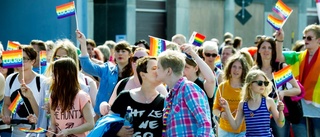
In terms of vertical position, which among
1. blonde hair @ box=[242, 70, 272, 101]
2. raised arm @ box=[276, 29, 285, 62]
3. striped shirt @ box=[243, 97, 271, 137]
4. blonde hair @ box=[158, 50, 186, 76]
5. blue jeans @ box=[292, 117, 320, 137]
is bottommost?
blue jeans @ box=[292, 117, 320, 137]

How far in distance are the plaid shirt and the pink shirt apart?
4.01ft

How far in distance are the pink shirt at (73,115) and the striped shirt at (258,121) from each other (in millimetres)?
2389

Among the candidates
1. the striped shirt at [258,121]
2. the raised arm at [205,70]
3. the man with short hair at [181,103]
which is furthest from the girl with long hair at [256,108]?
the man with short hair at [181,103]

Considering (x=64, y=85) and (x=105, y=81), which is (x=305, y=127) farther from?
(x=64, y=85)

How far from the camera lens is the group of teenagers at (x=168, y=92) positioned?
705 cm

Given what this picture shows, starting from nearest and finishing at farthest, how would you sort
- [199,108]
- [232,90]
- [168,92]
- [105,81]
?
[199,108] < [168,92] < [232,90] < [105,81]

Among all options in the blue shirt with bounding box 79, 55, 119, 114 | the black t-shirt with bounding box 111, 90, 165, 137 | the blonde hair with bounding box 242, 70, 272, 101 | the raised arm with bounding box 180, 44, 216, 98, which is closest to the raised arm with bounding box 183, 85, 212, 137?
the black t-shirt with bounding box 111, 90, 165, 137

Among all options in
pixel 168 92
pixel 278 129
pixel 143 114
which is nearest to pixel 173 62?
pixel 143 114

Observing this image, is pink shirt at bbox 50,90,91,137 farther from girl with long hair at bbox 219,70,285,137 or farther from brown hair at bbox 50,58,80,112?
girl with long hair at bbox 219,70,285,137

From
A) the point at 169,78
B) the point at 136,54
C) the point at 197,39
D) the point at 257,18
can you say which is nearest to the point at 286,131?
the point at 197,39

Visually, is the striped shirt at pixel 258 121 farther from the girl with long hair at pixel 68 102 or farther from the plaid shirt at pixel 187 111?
the plaid shirt at pixel 187 111

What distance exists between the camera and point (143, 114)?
7.41m

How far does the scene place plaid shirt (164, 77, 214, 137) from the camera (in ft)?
22.5

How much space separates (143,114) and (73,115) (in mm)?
847
